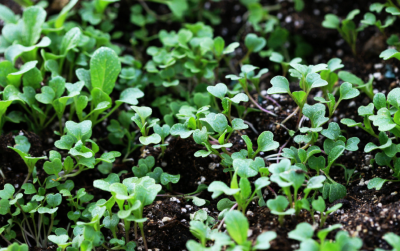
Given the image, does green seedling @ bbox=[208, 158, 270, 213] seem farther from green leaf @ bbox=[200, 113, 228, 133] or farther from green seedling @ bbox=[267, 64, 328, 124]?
green seedling @ bbox=[267, 64, 328, 124]

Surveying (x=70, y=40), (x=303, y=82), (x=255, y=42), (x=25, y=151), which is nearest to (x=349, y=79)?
(x=303, y=82)

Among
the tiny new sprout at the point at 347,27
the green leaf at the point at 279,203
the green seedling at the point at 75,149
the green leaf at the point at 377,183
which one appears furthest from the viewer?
the tiny new sprout at the point at 347,27

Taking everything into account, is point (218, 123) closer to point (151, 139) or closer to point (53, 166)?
point (151, 139)

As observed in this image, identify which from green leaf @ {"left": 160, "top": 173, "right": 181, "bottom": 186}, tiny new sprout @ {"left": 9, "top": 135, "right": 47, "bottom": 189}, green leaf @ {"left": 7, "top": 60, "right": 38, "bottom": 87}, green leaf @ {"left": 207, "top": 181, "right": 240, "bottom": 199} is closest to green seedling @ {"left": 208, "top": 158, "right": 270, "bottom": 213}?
green leaf @ {"left": 207, "top": 181, "right": 240, "bottom": 199}

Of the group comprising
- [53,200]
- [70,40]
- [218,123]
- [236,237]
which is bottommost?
[53,200]

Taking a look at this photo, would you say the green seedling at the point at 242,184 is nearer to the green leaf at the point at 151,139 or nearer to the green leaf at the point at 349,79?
the green leaf at the point at 151,139

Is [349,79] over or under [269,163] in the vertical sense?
over

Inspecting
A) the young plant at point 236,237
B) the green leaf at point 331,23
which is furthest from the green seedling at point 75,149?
the green leaf at point 331,23
